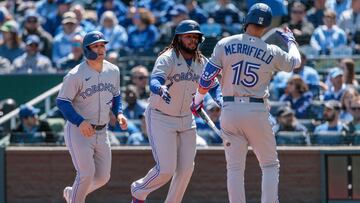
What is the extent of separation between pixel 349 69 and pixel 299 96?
826 millimetres

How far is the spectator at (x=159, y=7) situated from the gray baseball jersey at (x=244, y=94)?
24.4ft

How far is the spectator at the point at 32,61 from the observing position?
14.1m

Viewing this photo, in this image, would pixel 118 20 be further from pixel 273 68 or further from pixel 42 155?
pixel 273 68

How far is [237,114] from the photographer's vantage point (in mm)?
7828

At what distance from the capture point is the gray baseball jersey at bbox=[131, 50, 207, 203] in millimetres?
8289

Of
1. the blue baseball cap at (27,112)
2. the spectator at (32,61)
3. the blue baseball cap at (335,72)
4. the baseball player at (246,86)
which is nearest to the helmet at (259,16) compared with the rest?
the baseball player at (246,86)

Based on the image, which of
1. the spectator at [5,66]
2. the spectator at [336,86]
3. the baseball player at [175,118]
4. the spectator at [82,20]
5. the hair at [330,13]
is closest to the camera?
the baseball player at [175,118]

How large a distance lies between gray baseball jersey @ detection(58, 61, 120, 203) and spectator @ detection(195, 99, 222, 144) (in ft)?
9.55

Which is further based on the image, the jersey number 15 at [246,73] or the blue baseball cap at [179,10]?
the blue baseball cap at [179,10]

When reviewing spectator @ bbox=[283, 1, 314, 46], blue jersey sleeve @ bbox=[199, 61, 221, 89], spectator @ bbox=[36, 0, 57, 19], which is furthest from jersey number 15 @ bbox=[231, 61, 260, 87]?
spectator @ bbox=[36, 0, 57, 19]

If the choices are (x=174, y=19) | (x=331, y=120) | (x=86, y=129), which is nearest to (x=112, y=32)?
(x=174, y=19)

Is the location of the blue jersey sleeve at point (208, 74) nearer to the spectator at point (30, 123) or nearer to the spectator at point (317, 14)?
the spectator at point (30, 123)

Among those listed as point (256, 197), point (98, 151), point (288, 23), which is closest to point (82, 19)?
point (288, 23)

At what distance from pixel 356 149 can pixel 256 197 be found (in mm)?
1237
